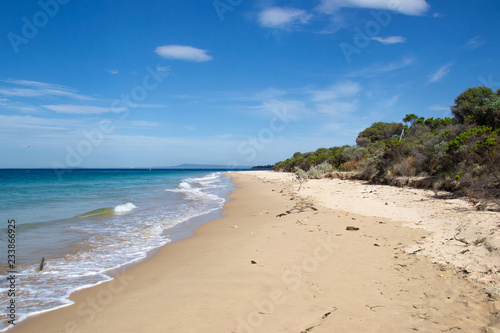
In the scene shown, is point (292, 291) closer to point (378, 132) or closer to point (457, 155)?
point (457, 155)

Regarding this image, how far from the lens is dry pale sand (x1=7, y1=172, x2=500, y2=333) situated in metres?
3.10

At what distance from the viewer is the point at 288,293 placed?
382 centimetres

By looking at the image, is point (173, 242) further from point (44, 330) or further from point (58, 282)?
point (44, 330)

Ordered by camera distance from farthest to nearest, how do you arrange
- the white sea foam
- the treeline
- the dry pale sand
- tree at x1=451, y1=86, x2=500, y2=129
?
tree at x1=451, y1=86, x2=500, y2=129 < the white sea foam < the treeline < the dry pale sand

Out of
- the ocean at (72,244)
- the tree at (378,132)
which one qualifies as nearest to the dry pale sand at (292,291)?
the ocean at (72,244)

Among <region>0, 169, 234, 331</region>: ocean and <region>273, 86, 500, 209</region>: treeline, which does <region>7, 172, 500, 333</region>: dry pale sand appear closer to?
<region>0, 169, 234, 331</region>: ocean

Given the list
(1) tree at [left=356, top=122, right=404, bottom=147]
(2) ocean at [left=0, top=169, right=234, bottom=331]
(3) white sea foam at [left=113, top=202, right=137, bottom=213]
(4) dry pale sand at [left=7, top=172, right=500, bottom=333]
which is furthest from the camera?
(1) tree at [left=356, top=122, right=404, bottom=147]

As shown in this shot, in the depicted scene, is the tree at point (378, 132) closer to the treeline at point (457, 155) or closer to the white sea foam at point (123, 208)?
the treeline at point (457, 155)

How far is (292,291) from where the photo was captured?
12.7 feet

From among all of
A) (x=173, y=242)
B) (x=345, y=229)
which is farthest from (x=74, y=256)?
(x=345, y=229)

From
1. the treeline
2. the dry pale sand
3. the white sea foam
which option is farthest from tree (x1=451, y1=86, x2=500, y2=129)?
the white sea foam

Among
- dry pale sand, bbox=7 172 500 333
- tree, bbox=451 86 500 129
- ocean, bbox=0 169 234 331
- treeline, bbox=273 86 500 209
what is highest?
tree, bbox=451 86 500 129

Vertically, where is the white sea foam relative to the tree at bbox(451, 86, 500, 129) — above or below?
below

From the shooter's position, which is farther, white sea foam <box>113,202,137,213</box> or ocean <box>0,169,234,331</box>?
white sea foam <box>113,202,137,213</box>
